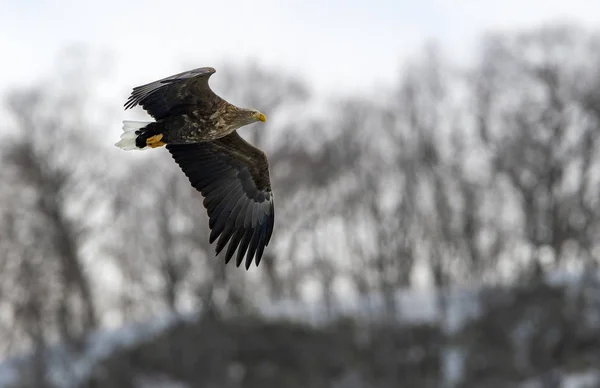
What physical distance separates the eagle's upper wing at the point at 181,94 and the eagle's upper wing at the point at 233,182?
0.88 m

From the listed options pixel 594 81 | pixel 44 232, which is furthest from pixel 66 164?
pixel 594 81

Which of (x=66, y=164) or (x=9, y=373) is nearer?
(x=9, y=373)

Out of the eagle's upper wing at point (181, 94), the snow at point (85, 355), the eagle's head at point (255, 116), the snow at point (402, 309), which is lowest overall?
the snow at point (402, 309)

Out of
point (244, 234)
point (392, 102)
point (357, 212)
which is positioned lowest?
point (357, 212)

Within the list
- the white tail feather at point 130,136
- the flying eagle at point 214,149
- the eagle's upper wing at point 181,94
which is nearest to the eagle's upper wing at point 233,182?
the flying eagle at point 214,149

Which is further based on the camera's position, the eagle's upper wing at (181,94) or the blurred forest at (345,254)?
the blurred forest at (345,254)

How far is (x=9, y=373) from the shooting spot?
31.7 m

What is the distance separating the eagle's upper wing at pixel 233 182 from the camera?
1226 cm

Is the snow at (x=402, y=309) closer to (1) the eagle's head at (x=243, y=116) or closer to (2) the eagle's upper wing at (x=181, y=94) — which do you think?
Answer: (1) the eagle's head at (x=243, y=116)

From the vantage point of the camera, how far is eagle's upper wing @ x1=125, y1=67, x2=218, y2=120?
1080 cm

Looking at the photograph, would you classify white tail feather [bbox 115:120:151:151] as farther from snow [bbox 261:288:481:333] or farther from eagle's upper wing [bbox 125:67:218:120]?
snow [bbox 261:288:481:333]

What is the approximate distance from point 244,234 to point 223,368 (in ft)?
64.6

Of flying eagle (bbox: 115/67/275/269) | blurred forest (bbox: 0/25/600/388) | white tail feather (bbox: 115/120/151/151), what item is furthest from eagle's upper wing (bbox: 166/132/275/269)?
blurred forest (bbox: 0/25/600/388)

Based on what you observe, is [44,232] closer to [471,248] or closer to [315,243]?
[315,243]
